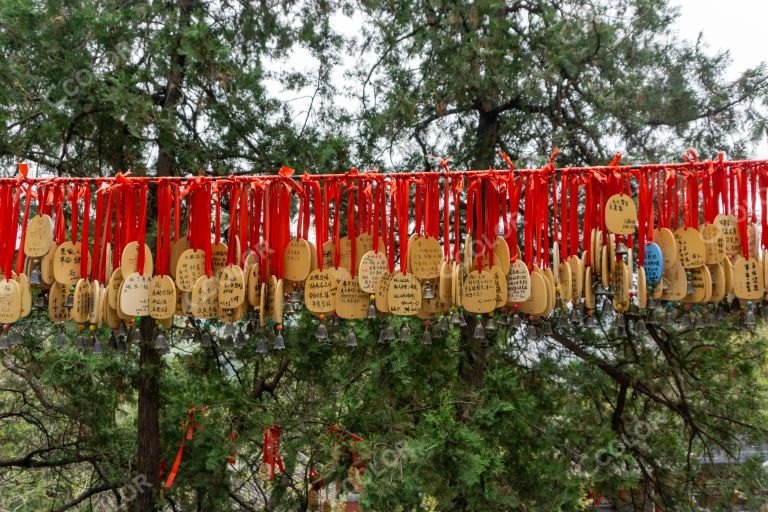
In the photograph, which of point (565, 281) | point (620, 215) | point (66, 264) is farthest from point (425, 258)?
point (66, 264)

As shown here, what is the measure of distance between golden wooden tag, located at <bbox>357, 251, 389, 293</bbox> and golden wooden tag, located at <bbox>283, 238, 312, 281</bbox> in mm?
157

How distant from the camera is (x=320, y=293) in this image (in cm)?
175

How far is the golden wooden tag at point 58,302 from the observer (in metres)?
1.82

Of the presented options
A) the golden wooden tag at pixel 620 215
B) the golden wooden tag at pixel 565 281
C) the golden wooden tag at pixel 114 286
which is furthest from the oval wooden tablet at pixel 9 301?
the golden wooden tag at pixel 620 215

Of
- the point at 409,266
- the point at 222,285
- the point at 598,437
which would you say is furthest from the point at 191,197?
the point at 598,437

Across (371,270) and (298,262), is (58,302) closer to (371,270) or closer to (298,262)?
(298,262)

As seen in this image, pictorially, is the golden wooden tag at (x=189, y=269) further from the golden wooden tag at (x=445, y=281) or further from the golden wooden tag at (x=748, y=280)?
the golden wooden tag at (x=748, y=280)

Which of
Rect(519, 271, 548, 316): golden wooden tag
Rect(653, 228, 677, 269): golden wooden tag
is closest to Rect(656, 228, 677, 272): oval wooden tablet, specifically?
Rect(653, 228, 677, 269): golden wooden tag

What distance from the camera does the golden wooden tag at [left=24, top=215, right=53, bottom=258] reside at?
1780mm

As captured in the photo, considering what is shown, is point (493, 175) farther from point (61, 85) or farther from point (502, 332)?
point (61, 85)

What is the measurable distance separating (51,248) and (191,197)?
43 cm

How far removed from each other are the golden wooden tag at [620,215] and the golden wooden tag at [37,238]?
1585 mm

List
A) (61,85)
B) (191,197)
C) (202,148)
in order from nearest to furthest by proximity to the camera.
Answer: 1. (191,197)
2. (61,85)
3. (202,148)

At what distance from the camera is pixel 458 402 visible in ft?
10.3
